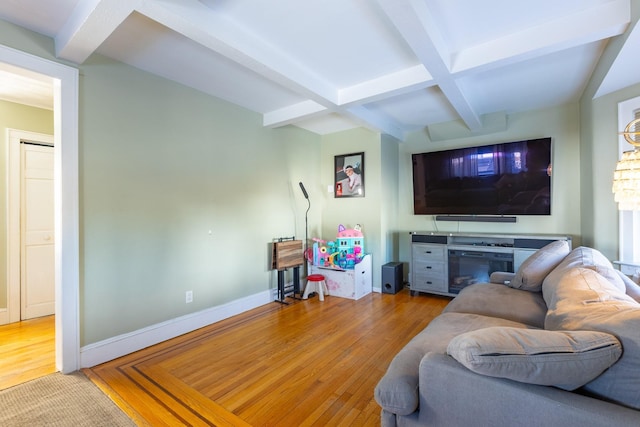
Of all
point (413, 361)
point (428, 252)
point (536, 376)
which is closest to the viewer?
point (536, 376)

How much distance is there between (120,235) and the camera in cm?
238

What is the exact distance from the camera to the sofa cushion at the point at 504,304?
1859 mm

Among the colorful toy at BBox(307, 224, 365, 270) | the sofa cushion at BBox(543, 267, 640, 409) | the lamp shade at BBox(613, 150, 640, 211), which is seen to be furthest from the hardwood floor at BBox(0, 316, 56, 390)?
the lamp shade at BBox(613, 150, 640, 211)

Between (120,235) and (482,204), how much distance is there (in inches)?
153

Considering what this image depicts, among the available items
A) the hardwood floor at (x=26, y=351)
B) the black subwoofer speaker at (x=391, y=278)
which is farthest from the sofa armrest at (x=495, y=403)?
the black subwoofer speaker at (x=391, y=278)

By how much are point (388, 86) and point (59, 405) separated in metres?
3.24

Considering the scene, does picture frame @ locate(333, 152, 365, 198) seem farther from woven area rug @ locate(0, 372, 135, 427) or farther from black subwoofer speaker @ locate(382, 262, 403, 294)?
woven area rug @ locate(0, 372, 135, 427)

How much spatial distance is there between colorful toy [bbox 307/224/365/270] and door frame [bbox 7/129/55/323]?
10.4ft

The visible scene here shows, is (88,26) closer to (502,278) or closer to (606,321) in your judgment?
(606,321)

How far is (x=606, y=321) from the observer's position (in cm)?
97

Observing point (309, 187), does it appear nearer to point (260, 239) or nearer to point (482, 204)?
point (260, 239)

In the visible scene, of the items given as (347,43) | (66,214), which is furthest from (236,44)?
(66,214)

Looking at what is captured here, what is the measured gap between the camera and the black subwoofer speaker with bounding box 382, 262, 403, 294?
3.98 metres

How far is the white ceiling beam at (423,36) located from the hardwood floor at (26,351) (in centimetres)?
327
